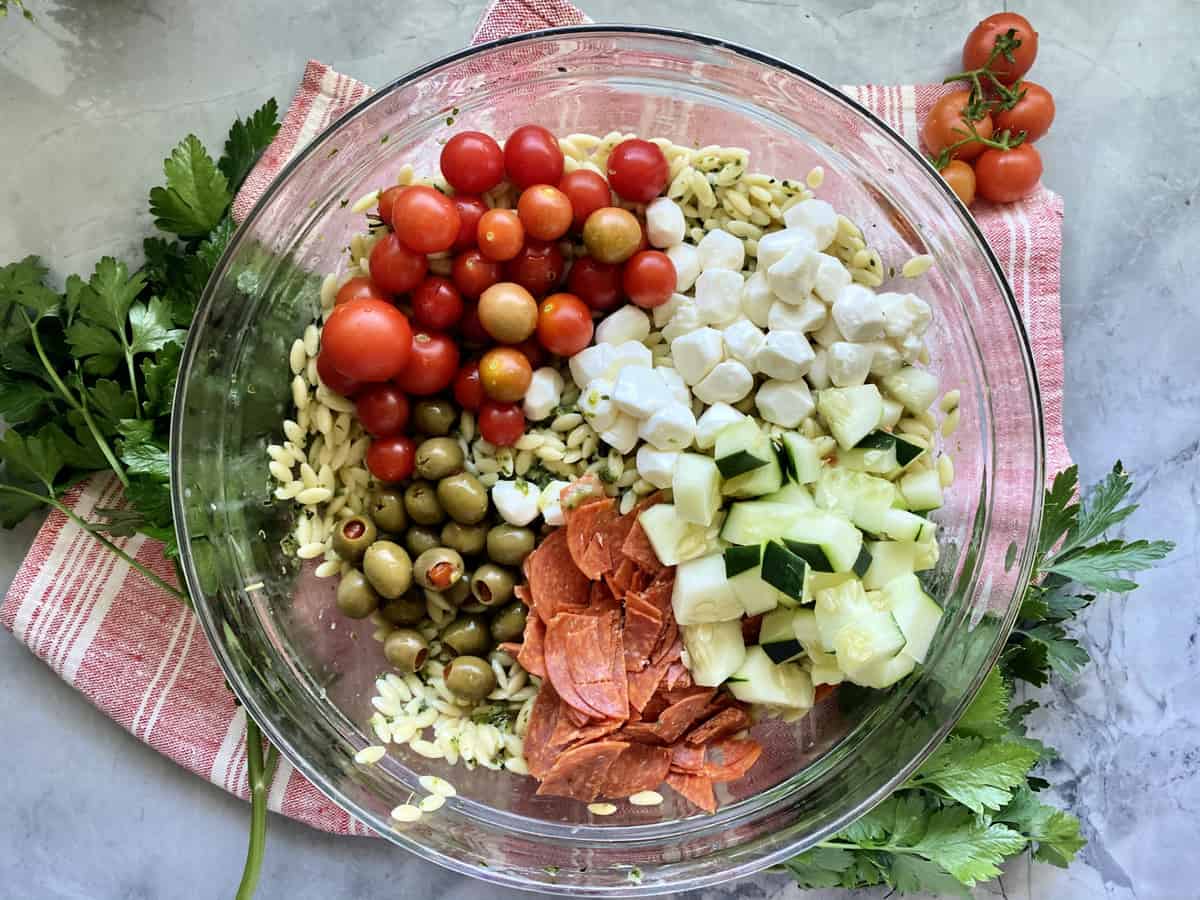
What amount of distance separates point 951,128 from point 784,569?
2.87 ft

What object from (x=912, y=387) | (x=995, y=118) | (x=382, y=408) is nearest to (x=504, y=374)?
(x=382, y=408)

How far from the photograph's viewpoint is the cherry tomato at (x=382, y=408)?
4.74 feet

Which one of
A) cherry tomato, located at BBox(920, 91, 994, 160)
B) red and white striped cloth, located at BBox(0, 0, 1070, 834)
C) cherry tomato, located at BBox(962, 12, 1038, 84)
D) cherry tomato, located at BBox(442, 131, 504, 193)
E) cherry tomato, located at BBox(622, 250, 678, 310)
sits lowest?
red and white striped cloth, located at BBox(0, 0, 1070, 834)

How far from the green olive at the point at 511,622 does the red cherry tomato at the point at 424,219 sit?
0.57 m

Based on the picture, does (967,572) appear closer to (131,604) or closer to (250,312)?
(250,312)

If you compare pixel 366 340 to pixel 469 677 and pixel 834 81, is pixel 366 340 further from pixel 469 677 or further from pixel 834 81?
pixel 834 81

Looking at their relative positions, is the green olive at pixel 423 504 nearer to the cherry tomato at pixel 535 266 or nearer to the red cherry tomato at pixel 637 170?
the cherry tomato at pixel 535 266

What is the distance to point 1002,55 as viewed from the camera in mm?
1620

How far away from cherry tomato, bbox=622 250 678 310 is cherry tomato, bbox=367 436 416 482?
16.8 inches

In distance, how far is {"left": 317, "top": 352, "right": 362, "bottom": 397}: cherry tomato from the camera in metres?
1.45

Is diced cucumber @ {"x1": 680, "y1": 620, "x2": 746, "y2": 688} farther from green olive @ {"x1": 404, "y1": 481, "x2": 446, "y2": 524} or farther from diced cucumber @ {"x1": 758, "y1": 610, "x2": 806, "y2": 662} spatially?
green olive @ {"x1": 404, "y1": 481, "x2": 446, "y2": 524}

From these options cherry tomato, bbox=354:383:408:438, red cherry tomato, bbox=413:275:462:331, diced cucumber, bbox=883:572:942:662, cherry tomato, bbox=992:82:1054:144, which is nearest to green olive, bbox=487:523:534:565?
cherry tomato, bbox=354:383:408:438

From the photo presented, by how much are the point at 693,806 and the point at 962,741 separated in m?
0.44

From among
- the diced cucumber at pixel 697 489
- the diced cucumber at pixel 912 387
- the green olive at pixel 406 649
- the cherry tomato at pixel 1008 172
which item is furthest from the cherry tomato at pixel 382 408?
the cherry tomato at pixel 1008 172
